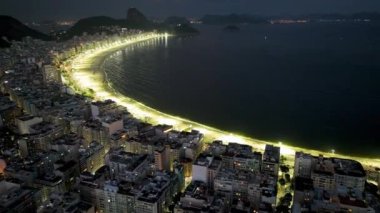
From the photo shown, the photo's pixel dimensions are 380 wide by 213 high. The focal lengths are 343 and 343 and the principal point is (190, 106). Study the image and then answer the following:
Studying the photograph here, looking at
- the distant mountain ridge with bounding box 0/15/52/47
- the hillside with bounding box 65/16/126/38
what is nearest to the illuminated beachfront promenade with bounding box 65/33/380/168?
the distant mountain ridge with bounding box 0/15/52/47

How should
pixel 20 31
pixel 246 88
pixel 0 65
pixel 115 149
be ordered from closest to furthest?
pixel 115 149 → pixel 246 88 → pixel 0 65 → pixel 20 31

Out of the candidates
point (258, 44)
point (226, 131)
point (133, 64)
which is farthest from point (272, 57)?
point (226, 131)

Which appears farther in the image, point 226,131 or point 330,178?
point 226,131

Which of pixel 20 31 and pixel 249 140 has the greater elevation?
pixel 20 31

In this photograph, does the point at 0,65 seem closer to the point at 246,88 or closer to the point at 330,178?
the point at 246,88

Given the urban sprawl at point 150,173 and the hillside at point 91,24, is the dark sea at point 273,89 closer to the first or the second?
the urban sprawl at point 150,173

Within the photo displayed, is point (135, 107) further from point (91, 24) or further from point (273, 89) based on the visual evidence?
point (91, 24)

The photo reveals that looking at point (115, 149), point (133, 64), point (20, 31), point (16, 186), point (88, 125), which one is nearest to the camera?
point (16, 186)
